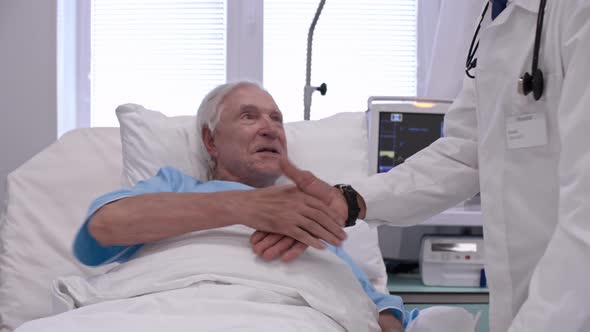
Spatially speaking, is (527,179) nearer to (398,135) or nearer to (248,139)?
(248,139)

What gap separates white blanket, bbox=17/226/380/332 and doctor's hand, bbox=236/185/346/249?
0.06 meters

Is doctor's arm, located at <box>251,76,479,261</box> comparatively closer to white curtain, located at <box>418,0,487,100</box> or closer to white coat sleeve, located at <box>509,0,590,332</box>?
white coat sleeve, located at <box>509,0,590,332</box>

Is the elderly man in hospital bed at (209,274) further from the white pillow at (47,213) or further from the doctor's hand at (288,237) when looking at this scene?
the white pillow at (47,213)

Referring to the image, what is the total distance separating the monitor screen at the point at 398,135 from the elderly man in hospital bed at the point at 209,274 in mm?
826

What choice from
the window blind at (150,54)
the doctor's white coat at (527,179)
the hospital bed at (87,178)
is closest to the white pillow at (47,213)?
the hospital bed at (87,178)

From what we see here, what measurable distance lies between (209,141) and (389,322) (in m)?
0.73

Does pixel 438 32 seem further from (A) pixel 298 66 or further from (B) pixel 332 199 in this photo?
(B) pixel 332 199

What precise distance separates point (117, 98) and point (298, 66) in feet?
2.95

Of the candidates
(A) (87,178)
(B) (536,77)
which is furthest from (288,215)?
(A) (87,178)

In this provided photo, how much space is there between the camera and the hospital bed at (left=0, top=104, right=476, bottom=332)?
178cm

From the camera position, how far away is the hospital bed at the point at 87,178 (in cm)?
178

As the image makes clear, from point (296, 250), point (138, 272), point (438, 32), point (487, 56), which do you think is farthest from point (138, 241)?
point (438, 32)

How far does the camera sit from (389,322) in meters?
1.49

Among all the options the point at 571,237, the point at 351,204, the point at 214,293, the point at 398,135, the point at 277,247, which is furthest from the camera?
the point at 398,135
